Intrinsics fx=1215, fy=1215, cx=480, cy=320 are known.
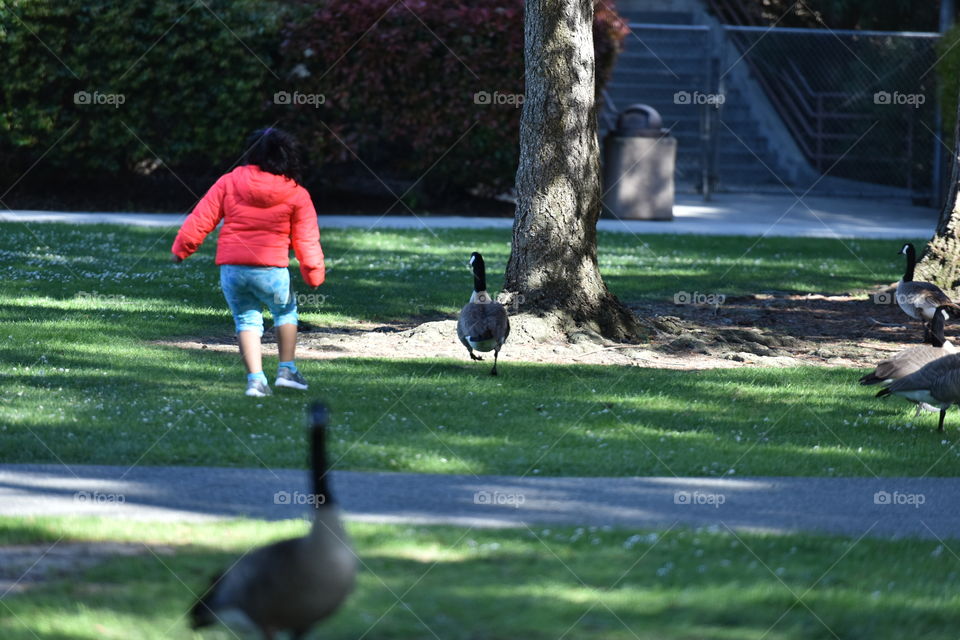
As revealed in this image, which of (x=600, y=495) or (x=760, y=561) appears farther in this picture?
(x=600, y=495)

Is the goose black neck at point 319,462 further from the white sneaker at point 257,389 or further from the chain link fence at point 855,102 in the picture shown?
the chain link fence at point 855,102

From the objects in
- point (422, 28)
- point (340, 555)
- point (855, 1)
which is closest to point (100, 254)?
point (422, 28)

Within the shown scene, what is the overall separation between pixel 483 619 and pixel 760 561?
1338 millimetres

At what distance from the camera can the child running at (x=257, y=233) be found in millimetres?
7555

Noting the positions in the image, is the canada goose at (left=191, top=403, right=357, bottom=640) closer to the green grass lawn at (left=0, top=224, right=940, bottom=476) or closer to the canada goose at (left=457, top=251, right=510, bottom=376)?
the green grass lawn at (left=0, top=224, right=940, bottom=476)

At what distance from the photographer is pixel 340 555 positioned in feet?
12.3

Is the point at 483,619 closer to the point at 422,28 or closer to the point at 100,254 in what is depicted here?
the point at 100,254

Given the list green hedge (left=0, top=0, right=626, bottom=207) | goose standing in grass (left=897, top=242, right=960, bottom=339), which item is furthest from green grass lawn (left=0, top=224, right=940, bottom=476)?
green hedge (left=0, top=0, right=626, bottom=207)

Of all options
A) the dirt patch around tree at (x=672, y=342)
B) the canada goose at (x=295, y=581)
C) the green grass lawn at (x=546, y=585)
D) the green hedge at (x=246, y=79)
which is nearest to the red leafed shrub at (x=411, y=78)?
the green hedge at (x=246, y=79)

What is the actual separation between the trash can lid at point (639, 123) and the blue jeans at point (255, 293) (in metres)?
12.3

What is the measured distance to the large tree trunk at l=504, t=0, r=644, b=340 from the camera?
1017cm

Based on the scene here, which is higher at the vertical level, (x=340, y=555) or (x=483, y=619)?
(x=340, y=555)

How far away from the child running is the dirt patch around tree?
1.70m

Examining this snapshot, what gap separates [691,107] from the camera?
24719mm
